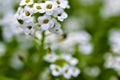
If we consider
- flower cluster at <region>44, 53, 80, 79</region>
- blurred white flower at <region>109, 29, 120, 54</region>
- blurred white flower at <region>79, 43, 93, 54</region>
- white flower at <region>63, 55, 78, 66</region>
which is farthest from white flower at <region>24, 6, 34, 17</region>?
blurred white flower at <region>79, 43, 93, 54</region>

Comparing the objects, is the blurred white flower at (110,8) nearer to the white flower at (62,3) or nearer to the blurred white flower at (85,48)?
the blurred white flower at (85,48)

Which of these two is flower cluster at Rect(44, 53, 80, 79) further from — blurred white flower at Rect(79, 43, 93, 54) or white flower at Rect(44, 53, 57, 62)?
blurred white flower at Rect(79, 43, 93, 54)

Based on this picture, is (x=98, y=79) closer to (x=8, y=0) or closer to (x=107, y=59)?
(x=107, y=59)

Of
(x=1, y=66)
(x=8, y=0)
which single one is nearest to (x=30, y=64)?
(x=1, y=66)

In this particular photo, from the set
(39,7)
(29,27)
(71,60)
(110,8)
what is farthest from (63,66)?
(110,8)

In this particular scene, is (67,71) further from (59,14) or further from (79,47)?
(79,47)

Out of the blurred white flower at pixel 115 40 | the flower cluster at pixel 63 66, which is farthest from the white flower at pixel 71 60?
the blurred white flower at pixel 115 40

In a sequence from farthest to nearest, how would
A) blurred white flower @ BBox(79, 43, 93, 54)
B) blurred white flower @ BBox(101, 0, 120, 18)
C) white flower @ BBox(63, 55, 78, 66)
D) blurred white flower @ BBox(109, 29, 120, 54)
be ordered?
blurred white flower @ BBox(101, 0, 120, 18), blurred white flower @ BBox(79, 43, 93, 54), blurred white flower @ BBox(109, 29, 120, 54), white flower @ BBox(63, 55, 78, 66)
